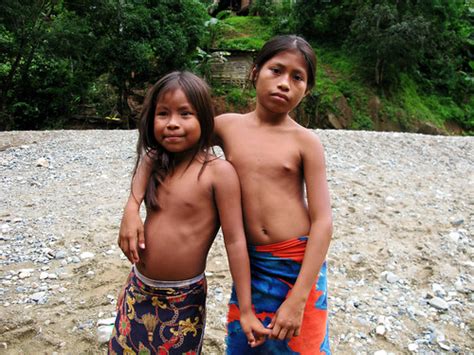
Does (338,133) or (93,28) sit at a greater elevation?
(93,28)

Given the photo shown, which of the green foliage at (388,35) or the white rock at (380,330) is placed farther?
the green foliage at (388,35)

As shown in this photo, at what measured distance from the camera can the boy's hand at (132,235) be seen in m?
1.38

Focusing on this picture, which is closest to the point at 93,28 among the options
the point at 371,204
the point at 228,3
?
the point at 371,204

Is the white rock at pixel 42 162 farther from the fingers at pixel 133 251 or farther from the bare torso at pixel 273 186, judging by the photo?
the bare torso at pixel 273 186

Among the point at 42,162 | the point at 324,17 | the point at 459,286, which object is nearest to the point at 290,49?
the point at 459,286

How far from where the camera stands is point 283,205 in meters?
1.39

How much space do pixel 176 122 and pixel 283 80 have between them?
1.20 ft

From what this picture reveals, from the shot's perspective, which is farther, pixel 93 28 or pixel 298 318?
pixel 93 28

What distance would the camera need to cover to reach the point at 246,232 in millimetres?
1411

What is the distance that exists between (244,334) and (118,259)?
214 centimetres

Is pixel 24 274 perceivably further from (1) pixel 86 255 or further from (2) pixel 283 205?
(2) pixel 283 205

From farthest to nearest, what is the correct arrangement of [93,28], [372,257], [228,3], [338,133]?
[228,3] < [93,28] < [338,133] < [372,257]

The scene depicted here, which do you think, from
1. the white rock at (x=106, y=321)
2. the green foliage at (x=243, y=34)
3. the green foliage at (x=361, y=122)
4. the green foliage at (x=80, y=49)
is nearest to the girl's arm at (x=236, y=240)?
the white rock at (x=106, y=321)

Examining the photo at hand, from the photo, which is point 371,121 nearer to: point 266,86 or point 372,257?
point 372,257
